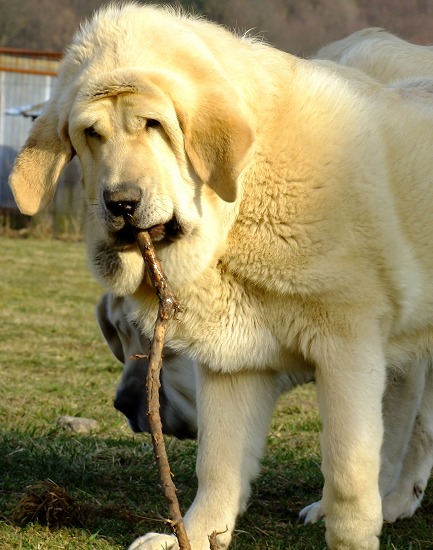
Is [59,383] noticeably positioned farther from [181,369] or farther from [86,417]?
[181,369]

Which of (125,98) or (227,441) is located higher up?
(125,98)

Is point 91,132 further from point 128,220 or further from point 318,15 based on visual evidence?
point 318,15

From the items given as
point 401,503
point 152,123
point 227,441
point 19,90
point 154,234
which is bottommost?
point 19,90

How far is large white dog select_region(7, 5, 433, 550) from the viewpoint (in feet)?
9.50

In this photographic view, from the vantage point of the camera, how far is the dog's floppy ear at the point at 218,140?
289 centimetres

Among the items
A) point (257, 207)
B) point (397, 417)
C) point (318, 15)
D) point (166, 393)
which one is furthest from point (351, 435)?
point (318, 15)

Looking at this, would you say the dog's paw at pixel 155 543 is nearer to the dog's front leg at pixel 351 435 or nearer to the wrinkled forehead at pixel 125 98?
the dog's front leg at pixel 351 435

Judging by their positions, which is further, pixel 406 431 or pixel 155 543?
pixel 406 431

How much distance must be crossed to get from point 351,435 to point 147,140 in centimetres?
108

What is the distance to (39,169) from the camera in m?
3.16

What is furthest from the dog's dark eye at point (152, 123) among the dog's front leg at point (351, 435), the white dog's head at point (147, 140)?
the dog's front leg at point (351, 435)

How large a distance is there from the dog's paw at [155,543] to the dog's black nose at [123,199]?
1.16m

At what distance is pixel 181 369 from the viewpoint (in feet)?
14.9

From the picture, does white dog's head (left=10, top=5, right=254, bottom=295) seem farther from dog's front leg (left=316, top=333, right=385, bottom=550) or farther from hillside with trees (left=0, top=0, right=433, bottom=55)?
hillside with trees (left=0, top=0, right=433, bottom=55)
